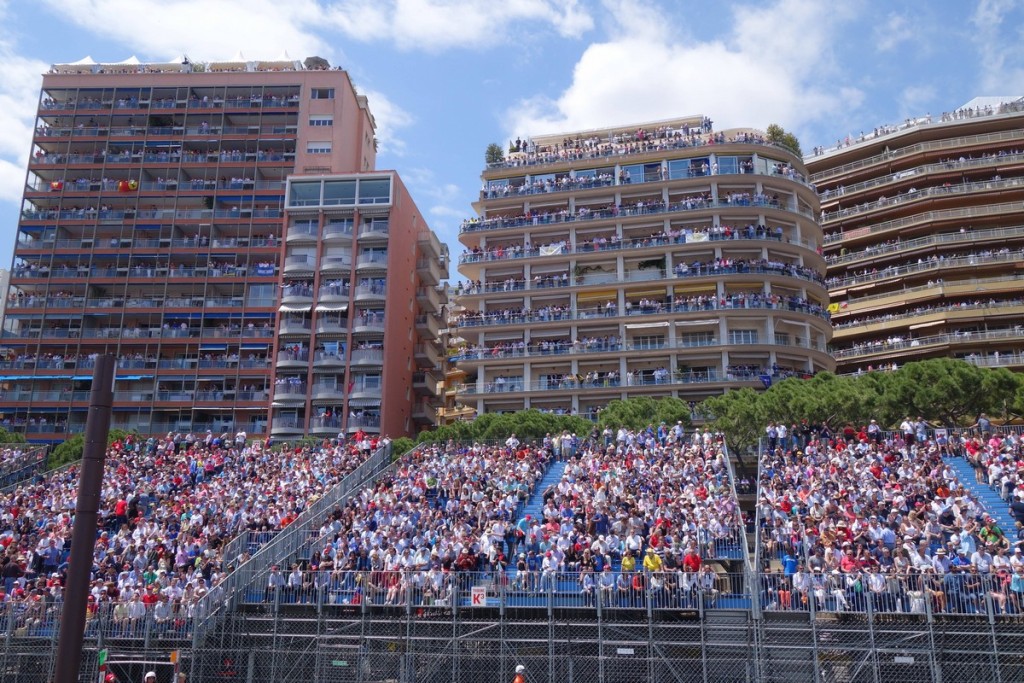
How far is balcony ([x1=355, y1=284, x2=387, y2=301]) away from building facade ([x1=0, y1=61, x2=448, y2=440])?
2.36ft

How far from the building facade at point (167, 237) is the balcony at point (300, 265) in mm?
204

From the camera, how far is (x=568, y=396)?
57.2 metres

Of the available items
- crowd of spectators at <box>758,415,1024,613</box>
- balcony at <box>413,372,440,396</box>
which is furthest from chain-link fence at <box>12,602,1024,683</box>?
balcony at <box>413,372,440,396</box>

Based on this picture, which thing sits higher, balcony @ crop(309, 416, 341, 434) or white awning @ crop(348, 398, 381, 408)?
white awning @ crop(348, 398, 381, 408)

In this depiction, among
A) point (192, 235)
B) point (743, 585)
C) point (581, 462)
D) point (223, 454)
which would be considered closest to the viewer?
point (743, 585)

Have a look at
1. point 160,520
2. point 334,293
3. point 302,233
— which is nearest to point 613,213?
point 334,293

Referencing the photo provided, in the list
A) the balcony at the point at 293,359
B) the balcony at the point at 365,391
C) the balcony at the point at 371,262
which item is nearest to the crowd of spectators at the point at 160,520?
the balcony at the point at 365,391

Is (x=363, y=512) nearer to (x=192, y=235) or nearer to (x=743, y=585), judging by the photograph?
(x=743, y=585)

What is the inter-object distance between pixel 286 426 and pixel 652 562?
39579 millimetres

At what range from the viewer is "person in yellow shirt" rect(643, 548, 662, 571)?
22.2 meters

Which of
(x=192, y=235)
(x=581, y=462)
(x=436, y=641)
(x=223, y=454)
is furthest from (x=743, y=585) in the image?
(x=192, y=235)

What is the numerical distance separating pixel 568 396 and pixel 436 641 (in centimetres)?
3570

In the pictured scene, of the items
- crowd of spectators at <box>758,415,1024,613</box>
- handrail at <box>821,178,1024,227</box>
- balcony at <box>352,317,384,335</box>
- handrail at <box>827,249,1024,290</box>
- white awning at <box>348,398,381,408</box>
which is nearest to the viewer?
crowd of spectators at <box>758,415,1024,613</box>

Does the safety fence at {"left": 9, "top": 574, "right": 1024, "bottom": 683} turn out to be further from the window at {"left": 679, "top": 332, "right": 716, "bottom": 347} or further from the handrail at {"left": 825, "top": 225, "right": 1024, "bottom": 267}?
the handrail at {"left": 825, "top": 225, "right": 1024, "bottom": 267}
